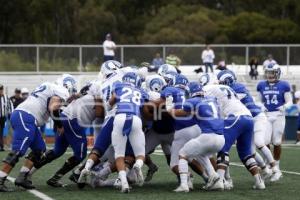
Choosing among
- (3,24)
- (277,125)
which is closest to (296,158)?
(277,125)

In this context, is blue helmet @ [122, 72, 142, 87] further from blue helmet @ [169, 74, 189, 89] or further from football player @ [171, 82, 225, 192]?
football player @ [171, 82, 225, 192]

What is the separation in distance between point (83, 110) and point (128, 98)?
39.1 inches

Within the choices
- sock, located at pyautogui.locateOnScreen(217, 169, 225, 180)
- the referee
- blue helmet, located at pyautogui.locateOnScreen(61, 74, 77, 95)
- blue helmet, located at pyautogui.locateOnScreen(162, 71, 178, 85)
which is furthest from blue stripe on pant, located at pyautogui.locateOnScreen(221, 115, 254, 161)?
the referee

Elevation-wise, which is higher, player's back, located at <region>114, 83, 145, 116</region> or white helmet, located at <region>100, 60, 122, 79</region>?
white helmet, located at <region>100, 60, 122, 79</region>

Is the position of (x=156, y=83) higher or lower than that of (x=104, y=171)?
higher

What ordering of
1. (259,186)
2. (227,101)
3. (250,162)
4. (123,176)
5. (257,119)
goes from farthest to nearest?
1. (257,119)
2. (227,101)
3. (250,162)
4. (259,186)
5. (123,176)

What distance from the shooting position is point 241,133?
1252cm

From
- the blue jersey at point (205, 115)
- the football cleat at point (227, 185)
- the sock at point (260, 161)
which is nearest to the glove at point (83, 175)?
the blue jersey at point (205, 115)

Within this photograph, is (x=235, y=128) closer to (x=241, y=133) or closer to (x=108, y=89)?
(x=241, y=133)

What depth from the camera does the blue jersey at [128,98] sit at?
38.9 ft

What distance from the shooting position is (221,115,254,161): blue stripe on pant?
12398mm

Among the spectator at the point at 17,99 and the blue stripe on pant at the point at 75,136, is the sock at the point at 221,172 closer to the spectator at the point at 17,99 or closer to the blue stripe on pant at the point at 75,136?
the blue stripe on pant at the point at 75,136

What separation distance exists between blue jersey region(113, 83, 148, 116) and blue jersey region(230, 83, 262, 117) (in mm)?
1799

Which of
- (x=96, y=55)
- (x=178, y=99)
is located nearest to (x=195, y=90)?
(x=178, y=99)
